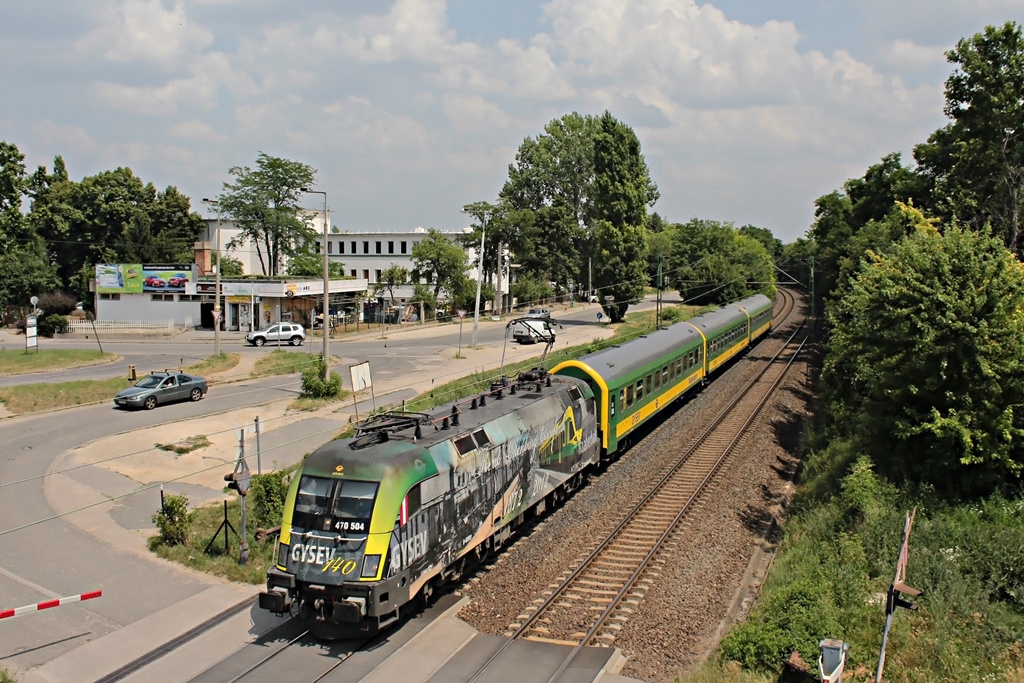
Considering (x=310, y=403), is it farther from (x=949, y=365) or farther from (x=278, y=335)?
(x=949, y=365)

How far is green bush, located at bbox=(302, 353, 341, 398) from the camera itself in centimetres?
3309

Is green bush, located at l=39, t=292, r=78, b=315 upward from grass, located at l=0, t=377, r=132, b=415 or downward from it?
upward

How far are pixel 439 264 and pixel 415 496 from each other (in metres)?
55.5

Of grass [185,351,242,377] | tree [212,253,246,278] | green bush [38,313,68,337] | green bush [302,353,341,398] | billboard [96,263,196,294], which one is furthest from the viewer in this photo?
tree [212,253,246,278]

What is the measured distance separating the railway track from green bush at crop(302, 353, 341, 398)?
1547cm

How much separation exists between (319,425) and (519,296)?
47732 mm

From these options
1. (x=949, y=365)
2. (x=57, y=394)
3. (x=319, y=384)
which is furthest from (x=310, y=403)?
(x=949, y=365)

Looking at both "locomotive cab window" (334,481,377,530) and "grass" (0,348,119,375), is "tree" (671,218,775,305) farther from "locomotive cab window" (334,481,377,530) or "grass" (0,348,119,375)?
"locomotive cab window" (334,481,377,530)

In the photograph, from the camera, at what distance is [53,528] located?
707 inches

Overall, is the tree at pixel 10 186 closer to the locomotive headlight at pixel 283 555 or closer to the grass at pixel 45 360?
the grass at pixel 45 360

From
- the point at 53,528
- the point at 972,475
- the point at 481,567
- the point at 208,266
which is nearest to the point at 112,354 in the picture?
the point at 208,266

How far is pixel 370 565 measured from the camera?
1193 centimetres

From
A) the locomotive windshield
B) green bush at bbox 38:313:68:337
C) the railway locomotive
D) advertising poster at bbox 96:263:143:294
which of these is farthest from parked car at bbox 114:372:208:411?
advertising poster at bbox 96:263:143:294

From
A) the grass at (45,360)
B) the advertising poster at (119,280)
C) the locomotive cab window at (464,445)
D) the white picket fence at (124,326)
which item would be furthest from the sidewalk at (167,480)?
the advertising poster at (119,280)
